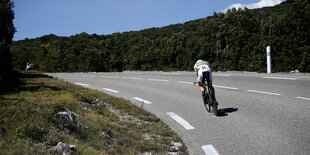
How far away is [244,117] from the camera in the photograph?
7785 millimetres

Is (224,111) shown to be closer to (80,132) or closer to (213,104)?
(213,104)

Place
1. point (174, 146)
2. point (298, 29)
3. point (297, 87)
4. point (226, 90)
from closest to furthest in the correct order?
point (174, 146)
point (297, 87)
point (226, 90)
point (298, 29)

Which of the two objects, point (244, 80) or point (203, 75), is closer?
point (203, 75)

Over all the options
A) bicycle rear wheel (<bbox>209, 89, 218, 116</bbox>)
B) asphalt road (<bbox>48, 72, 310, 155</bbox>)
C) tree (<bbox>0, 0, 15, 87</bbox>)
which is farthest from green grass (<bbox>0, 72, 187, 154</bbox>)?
tree (<bbox>0, 0, 15, 87</bbox>)

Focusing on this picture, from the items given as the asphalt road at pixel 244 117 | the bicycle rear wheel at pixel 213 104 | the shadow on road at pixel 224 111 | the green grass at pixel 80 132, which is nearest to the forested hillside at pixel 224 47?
the bicycle rear wheel at pixel 213 104

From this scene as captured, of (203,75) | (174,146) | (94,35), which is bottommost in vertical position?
A: (174,146)

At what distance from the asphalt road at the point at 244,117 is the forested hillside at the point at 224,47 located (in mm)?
1788

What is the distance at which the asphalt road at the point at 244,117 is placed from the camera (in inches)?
219

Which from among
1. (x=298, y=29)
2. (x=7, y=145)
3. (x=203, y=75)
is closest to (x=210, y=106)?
(x=203, y=75)

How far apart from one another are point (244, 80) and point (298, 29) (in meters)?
5.07

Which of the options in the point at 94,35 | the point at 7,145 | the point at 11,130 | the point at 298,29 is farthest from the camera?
the point at 94,35

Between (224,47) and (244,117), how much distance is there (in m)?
16.5

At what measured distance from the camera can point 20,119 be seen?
19.7ft

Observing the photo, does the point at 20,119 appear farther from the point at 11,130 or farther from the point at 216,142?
the point at 216,142
